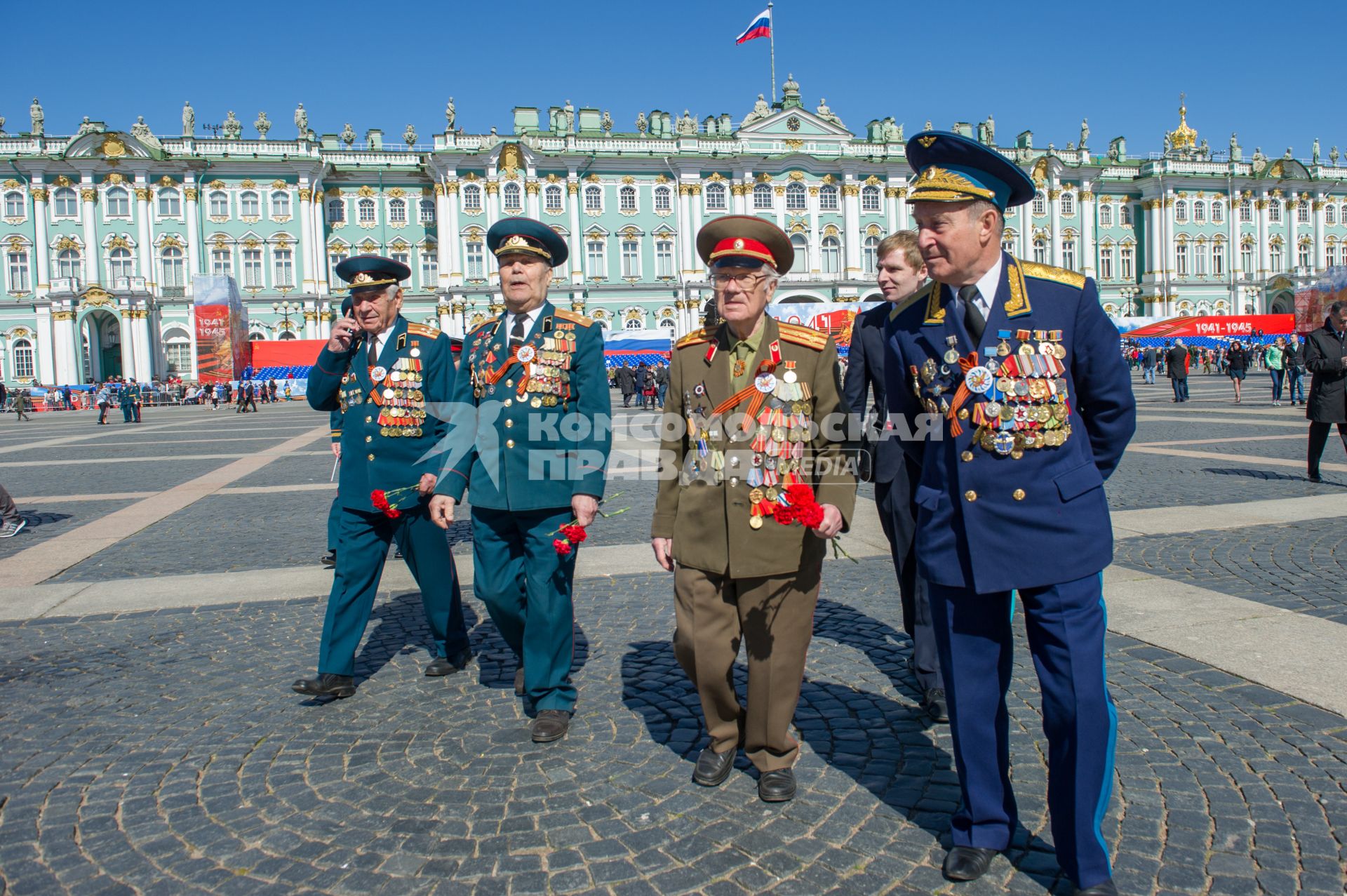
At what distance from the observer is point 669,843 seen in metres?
2.91

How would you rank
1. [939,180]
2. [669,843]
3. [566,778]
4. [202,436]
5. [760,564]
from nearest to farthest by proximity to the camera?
[939,180] < [669,843] < [760,564] < [566,778] < [202,436]

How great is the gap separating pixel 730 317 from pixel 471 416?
1418 millimetres

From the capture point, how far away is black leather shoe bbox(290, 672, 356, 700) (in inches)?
162

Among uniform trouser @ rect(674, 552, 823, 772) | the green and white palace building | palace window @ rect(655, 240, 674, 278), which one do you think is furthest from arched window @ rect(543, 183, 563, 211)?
uniform trouser @ rect(674, 552, 823, 772)

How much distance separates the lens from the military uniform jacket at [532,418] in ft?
12.6

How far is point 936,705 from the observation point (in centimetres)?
384

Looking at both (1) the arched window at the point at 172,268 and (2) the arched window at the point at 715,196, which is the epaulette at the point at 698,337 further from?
(1) the arched window at the point at 172,268

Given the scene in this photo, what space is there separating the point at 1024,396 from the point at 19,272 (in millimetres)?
61045

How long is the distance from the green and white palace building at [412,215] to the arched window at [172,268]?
0.09 metres

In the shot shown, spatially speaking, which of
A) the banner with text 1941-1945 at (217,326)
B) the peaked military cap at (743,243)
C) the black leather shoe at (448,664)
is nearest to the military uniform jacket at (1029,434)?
the peaked military cap at (743,243)

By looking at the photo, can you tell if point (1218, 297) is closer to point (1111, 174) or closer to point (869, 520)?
point (1111, 174)

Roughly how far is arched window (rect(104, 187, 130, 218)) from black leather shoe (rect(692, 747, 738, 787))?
57506 millimetres

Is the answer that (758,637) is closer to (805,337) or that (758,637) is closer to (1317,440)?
(805,337)

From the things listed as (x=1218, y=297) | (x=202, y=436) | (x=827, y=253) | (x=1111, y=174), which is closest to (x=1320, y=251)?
(x=1218, y=297)
